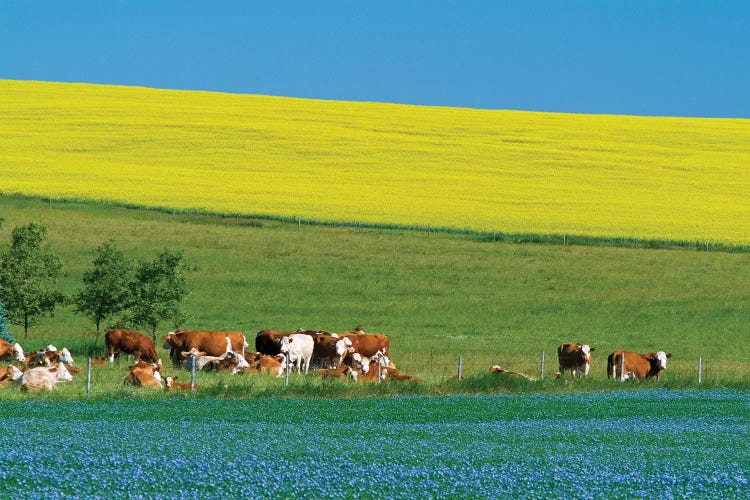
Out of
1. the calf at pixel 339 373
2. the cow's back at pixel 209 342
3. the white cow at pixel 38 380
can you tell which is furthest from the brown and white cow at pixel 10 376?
the cow's back at pixel 209 342

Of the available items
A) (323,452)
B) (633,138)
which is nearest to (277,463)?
(323,452)

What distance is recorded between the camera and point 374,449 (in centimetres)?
1980

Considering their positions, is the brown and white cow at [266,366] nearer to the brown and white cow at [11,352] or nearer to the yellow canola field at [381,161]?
the brown and white cow at [11,352]

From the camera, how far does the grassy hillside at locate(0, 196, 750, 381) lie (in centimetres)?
4481

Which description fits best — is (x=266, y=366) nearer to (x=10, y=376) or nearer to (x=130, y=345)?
(x=130, y=345)

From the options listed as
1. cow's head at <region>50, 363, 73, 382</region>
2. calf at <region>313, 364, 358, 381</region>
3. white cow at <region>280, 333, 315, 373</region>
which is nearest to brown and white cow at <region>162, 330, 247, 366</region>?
white cow at <region>280, 333, 315, 373</region>

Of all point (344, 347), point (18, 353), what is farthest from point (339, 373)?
point (18, 353)

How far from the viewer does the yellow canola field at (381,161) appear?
6962cm

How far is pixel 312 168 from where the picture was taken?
8200cm

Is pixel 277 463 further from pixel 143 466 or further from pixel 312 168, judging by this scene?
pixel 312 168

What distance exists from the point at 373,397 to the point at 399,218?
3831 centimetres

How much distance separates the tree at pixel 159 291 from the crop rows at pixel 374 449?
1635 cm

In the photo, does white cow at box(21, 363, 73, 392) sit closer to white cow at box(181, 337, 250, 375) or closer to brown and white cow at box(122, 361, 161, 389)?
brown and white cow at box(122, 361, 161, 389)

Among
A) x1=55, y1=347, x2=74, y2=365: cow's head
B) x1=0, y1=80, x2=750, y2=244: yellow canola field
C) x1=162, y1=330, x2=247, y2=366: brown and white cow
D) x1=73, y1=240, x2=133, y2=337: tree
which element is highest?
x1=0, y1=80, x2=750, y2=244: yellow canola field
